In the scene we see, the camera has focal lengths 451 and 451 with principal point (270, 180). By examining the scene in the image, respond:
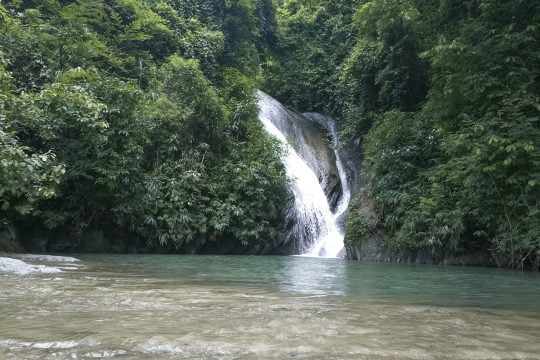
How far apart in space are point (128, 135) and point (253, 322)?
10789mm

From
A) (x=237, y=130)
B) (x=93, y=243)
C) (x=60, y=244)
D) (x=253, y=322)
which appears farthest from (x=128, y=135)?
(x=253, y=322)

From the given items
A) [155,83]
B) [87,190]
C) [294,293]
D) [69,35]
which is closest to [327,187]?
[155,83]

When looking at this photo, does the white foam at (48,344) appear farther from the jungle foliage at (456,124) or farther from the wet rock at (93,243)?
the wet rock at (93,243)

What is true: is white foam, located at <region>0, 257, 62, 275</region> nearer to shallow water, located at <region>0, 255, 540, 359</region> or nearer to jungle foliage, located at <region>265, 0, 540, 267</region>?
shallow water, located at <region>0, 255, 540, 359</region>

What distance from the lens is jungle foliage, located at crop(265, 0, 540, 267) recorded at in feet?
30.9

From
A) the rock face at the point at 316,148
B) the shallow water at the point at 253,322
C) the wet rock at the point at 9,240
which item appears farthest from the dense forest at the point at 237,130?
the shallow water at the point at 253,322

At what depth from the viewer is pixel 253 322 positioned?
10.2 ft

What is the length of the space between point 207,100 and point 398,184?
7.37 m

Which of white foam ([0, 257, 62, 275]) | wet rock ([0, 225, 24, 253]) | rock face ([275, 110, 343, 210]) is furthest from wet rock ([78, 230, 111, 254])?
rock face ([275, 110, 343, 210])

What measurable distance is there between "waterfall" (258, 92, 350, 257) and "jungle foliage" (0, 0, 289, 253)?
1.05m

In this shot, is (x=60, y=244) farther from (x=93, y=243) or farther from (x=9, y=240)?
(x=9, y=240)

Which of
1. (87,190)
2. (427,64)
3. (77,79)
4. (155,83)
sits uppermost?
(427,64)

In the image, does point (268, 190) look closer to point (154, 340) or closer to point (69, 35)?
point (69, 35)

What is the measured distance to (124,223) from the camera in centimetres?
1355
